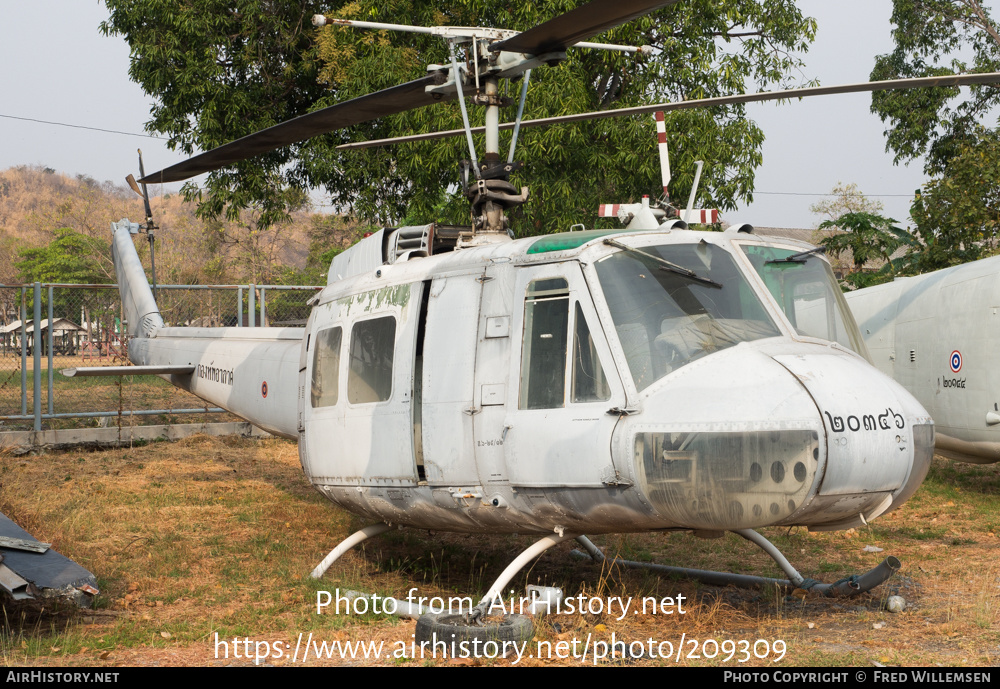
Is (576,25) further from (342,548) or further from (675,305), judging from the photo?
(342,548)

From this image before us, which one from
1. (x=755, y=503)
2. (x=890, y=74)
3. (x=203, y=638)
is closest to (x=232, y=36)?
(x=203, y=638)

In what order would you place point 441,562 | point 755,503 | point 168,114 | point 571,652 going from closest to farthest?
point 755,503 → point 571,652 → point 441,562 → point 168,114

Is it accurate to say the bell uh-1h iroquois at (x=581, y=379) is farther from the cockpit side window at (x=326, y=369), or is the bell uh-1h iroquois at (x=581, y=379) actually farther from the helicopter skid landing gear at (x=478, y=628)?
the helicopter skid landing gear at (x=478, y=628)

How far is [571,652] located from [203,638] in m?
2.40

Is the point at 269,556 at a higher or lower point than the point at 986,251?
lower

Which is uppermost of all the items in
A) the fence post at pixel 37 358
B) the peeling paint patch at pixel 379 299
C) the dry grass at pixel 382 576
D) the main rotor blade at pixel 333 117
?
the main rotor blade at pixel 333 117

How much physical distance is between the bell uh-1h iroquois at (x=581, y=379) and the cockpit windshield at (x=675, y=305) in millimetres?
12

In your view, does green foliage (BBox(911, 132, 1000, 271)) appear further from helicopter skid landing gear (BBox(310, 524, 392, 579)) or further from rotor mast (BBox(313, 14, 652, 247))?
helicopter skid landing gear (BBox(310, 524, 392, 579))

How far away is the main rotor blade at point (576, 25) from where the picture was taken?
475 centimetres

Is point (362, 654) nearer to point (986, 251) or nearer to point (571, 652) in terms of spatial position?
point (571, 652)

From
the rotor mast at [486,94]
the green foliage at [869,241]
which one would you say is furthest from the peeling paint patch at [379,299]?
the green foliage at [869,241]

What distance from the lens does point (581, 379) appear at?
18.4 ft

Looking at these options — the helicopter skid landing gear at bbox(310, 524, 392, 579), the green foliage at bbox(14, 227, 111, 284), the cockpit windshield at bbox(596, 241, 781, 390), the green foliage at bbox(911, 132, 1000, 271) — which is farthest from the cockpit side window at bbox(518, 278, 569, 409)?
the green foliage at bbox(14, 227, 111, 284)

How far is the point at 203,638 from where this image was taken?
6.02 m
